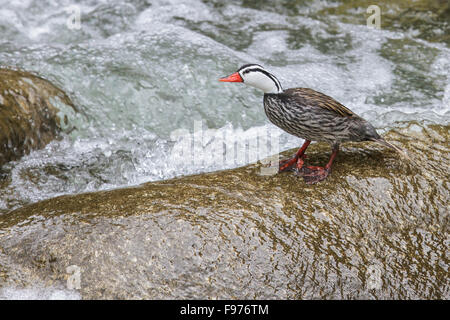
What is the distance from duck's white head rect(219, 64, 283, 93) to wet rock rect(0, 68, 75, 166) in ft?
8.11

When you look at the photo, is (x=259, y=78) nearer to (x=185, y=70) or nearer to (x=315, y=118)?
(x=315, y=118)

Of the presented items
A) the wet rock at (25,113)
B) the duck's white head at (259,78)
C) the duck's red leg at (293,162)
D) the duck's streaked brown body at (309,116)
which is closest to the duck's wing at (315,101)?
the duck's streaked brown body at (309,116)

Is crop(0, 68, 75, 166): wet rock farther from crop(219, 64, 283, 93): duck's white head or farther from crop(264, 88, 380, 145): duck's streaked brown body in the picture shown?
crop(264, 88, 380, 145): duck's streaked brown body

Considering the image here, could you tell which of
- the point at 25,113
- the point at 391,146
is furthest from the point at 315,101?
the point at 25,113

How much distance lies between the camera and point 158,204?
3.78m

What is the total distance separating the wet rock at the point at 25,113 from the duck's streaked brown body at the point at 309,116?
8.17 ft

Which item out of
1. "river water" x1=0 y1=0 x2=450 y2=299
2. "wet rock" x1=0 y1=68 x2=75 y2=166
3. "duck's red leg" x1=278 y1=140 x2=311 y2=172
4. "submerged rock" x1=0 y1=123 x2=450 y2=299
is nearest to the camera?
"submerged rock" x1=0 y1=123 x2=450 y2=299

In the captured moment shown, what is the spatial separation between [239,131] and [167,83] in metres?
1.29

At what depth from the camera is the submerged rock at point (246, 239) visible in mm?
3307

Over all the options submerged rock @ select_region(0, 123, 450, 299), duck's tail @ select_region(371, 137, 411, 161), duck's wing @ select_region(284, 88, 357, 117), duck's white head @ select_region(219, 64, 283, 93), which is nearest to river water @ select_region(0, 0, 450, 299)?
duck's tail @ select_region(371, 137, 411, 161)

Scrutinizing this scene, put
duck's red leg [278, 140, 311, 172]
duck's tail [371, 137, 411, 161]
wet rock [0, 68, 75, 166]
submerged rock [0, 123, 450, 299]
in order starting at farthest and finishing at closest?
wet rock [0, 68, 75, 166] → duck's red leg [278, 140, 311, 172] → duck's tail [371, 137, 411, 161] → submerged rock [0, 123, 450, 299]

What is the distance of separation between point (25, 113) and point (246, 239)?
10.6 ft

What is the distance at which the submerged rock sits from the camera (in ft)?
10.8
